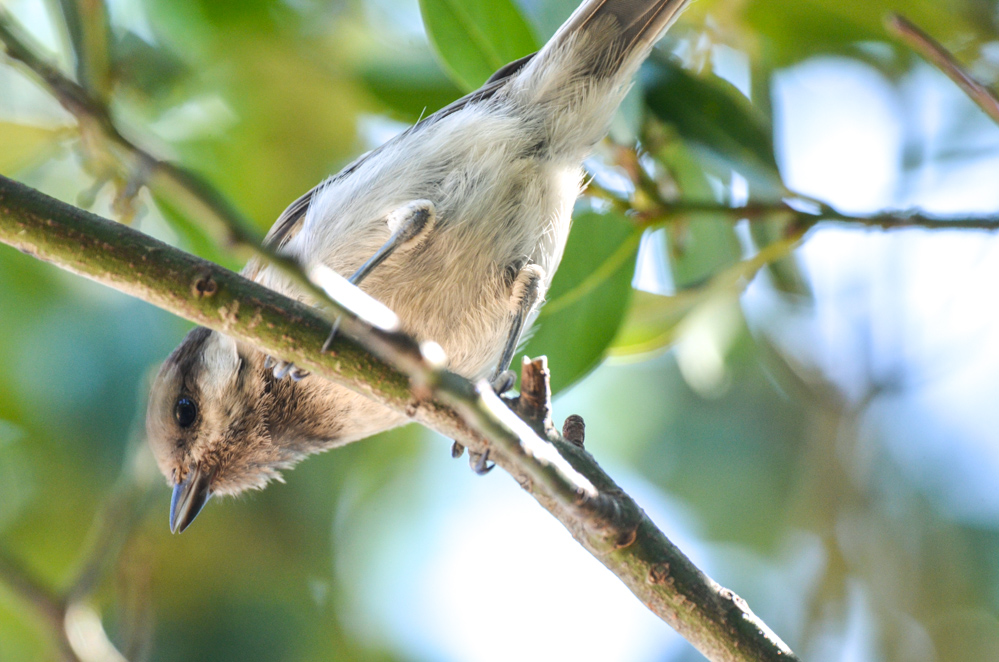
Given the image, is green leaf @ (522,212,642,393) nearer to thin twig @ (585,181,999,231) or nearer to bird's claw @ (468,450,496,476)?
thin twig @ (585,181,999,231)

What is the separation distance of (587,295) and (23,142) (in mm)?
1472

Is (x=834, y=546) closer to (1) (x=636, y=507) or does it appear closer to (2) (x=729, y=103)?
(2) (x=729, y=103)

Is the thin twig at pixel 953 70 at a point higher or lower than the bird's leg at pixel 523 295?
higher

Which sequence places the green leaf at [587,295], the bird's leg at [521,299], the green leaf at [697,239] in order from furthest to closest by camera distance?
the green leaf at [697,239] < the green leaf at [587,295] < the bird's leg at [521,299]

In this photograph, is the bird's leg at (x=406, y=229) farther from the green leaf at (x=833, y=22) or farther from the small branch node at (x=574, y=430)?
the green leaf at (x=833, y=22)

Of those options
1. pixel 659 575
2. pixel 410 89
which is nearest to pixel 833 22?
pixel 410 89

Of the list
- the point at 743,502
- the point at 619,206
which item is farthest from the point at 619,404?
the point at 619,206

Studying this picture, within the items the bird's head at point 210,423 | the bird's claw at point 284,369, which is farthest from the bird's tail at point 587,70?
the bird's head at point 210,423

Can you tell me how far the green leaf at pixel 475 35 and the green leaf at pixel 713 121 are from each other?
339 mm

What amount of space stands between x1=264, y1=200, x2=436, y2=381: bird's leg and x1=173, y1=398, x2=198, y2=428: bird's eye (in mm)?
414

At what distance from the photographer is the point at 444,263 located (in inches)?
67.4

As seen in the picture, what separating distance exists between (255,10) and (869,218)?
69.7 inches

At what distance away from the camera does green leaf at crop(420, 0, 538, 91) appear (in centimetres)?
193

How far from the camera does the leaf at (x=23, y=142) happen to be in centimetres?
211
